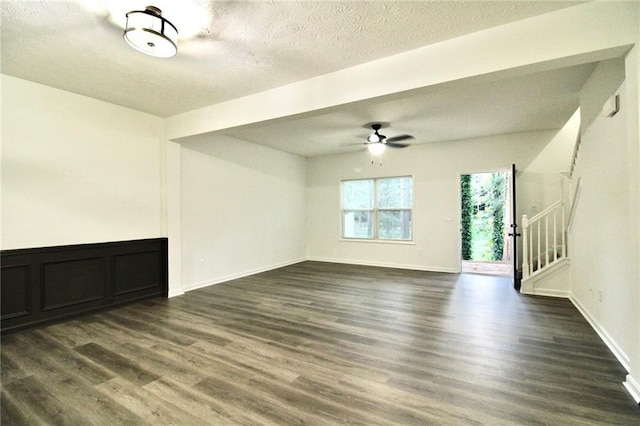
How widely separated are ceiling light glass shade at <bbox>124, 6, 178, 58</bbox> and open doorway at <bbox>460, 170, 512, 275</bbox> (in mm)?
7720

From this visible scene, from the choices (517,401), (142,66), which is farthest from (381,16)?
(517,401)

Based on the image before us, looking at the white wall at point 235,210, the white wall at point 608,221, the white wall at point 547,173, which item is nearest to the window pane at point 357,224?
the white wall at point 235,210

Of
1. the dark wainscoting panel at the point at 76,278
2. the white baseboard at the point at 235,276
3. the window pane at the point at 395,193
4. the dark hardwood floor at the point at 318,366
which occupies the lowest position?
the dark hardwood floor at the point at 318,366

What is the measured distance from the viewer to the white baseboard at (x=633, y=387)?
6.39 feet

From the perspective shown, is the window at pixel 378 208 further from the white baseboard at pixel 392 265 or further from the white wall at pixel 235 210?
the white wall at pixel 235 210

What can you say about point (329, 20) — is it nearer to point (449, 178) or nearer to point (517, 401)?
point (517, 401)

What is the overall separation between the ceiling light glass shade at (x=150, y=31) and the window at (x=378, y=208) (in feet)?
18.3

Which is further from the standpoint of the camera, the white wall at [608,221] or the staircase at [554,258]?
the staircase at [554,258]

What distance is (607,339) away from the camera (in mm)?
2771

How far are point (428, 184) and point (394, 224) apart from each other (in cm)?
123

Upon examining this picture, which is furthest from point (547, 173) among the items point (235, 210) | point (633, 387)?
point (235, 210)

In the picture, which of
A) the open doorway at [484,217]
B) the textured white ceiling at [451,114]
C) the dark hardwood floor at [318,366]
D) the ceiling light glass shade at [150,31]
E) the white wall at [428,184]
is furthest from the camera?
the open doorway at [484,217]

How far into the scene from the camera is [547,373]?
2287mm

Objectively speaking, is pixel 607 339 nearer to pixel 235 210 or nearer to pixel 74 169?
pixel 235 210
